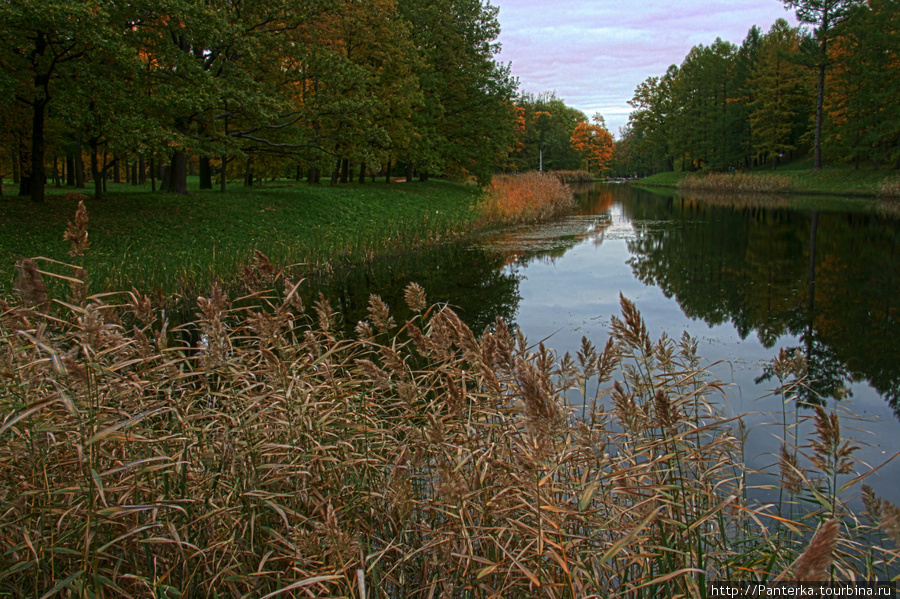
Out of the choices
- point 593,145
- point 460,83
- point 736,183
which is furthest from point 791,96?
point 593,145

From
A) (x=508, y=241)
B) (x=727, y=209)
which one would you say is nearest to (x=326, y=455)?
(x=508, y=241)

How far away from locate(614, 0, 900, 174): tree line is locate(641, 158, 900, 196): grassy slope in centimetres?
86

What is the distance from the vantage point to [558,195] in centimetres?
2766

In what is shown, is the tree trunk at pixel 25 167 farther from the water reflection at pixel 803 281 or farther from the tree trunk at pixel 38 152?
the water reflection at pixel 803 281

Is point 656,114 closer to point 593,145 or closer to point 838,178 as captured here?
point 593,145

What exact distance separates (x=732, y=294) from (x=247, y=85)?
1466cm

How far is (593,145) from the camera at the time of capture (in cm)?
9438

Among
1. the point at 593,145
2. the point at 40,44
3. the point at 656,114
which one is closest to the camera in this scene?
the point at 40,44

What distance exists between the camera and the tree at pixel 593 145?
92125mm

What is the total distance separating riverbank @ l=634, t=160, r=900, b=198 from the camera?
30.9 metres

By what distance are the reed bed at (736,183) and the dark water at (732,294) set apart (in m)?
19.3

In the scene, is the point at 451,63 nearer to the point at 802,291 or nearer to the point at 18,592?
the point at 802,291

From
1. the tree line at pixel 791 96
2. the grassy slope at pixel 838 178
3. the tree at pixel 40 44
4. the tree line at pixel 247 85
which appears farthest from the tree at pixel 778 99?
the tree at pixel 40 44

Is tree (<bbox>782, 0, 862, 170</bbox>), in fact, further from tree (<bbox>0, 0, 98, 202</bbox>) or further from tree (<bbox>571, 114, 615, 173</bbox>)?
tree (<bbox>571, 114, 615, 173</bbox>)
